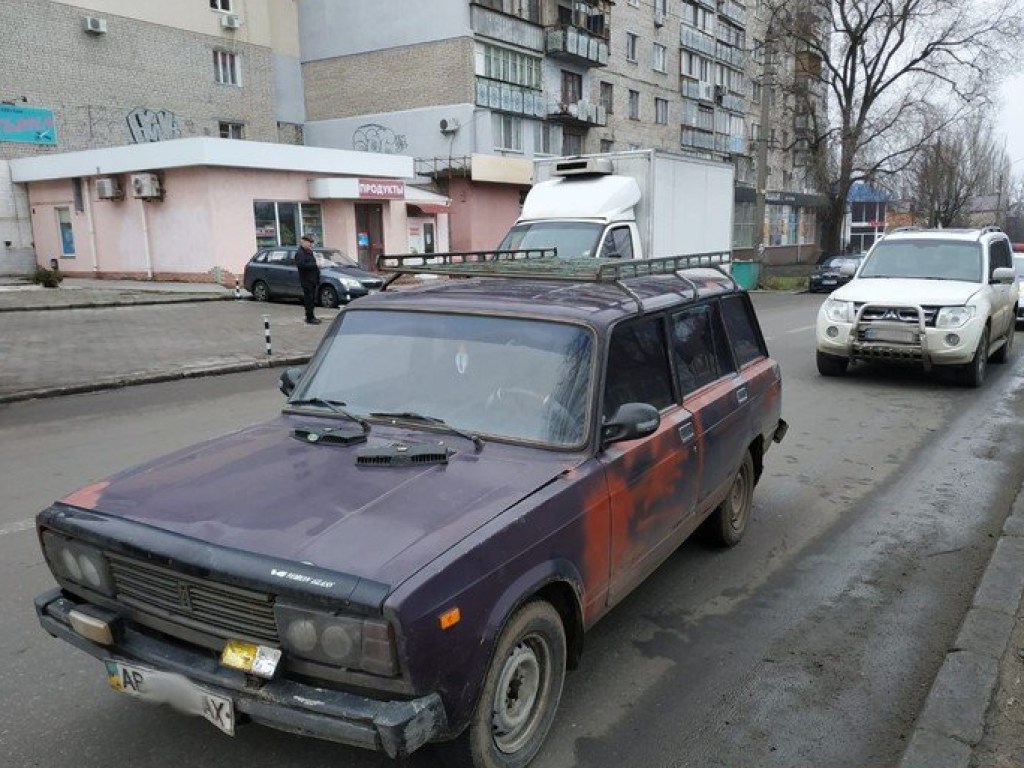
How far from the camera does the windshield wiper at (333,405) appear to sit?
354 cm


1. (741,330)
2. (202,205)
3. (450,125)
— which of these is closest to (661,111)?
(450,125)

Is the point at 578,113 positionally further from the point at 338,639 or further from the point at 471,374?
the point at 338,639

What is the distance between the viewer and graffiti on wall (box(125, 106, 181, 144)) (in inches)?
1258

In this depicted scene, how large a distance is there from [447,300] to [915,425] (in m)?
6.58

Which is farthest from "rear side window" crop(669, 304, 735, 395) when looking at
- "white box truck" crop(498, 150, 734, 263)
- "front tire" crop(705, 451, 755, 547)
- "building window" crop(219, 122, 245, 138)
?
"building window" crop(219, 122, 245, 138)

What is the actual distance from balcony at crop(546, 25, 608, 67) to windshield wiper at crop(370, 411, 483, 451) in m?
39.1

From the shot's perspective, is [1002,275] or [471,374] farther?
[1002,275]

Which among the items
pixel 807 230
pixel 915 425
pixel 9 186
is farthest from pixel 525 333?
pixel 807 230

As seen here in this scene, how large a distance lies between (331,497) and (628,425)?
4.03 feet

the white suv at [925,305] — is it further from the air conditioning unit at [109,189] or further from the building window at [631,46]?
the building window at [631,46]

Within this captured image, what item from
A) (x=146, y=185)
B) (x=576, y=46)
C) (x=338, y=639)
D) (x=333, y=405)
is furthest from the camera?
(x=576, y=46)

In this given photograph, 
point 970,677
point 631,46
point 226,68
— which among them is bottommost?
point 970,677

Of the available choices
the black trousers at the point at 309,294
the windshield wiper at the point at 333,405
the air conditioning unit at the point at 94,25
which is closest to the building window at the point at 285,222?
the black trousers at the point at 309,294

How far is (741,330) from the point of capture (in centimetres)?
530
